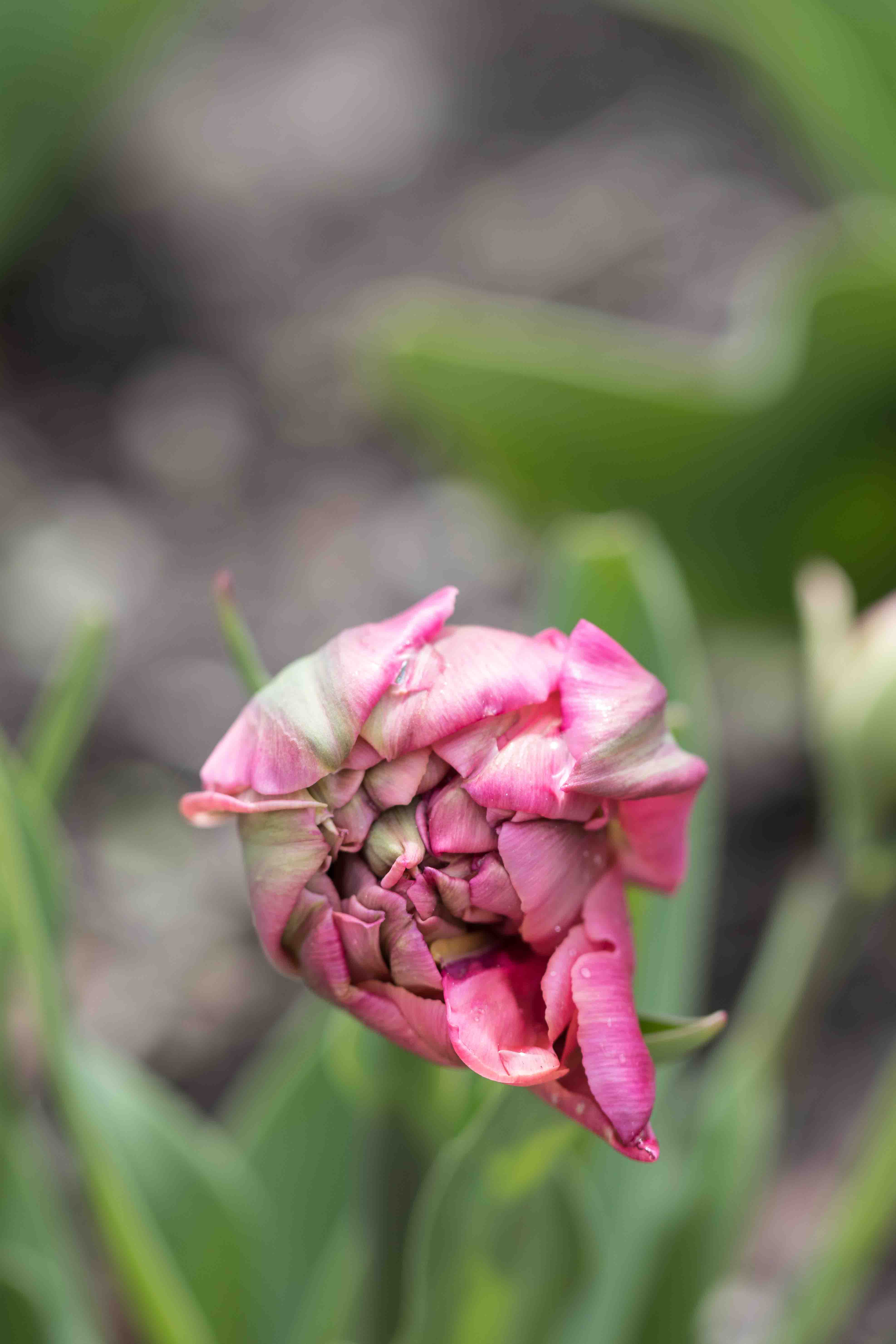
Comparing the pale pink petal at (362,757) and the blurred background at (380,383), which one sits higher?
the blurred background at (380,383)

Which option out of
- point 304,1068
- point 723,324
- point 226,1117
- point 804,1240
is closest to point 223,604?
point 304,1068

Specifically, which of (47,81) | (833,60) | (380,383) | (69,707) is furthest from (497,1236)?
(47,81)

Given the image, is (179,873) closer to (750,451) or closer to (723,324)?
(750,451)

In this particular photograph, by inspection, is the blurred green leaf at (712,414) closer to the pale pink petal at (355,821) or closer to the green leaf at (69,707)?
the green leaf at (69,707)

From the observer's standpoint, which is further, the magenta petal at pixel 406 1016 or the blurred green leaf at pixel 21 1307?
the blurred green leaf at pixel 21 1307

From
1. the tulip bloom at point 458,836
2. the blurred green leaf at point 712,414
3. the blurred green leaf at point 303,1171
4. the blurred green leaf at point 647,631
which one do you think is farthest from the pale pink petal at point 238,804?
the blurred green leaf at point 712,414

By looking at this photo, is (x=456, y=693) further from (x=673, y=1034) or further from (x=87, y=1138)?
(x=87, y=1138)
